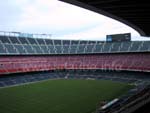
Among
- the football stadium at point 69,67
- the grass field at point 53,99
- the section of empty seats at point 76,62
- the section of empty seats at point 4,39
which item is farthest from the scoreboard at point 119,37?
the section of empty seats at point 4,39

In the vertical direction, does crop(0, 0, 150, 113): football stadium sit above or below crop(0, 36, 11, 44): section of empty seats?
below

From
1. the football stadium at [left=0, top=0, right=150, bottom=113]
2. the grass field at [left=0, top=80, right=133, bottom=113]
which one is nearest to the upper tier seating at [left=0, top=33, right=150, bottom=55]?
the football stadium at [left=0, top=0, right=150, bottom=113]

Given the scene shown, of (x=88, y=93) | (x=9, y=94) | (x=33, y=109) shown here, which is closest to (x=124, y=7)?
(x=33, y=109)

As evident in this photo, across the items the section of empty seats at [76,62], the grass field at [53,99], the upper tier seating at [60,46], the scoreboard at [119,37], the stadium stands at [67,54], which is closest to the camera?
the grass field at [53,99]

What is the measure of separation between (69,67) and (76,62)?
245cm

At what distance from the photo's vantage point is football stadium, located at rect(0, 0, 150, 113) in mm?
41906

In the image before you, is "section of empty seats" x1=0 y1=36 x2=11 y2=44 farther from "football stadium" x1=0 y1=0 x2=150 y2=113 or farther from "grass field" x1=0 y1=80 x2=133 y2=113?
"grass field" x1=0 y1=80 x2=133 y2=113

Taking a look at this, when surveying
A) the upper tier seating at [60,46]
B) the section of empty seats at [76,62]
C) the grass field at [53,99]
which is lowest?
the grass field at [53,99]

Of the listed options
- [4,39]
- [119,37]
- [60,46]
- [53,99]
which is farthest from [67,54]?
[53,99]

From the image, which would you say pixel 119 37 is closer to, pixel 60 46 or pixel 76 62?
pixel 76 62

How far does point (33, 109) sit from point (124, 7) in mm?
21882

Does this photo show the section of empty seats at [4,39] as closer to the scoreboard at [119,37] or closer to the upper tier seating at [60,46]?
the upper tier seating at [60,46]

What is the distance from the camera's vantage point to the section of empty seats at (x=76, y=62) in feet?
189

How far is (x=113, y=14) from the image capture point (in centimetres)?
1455
